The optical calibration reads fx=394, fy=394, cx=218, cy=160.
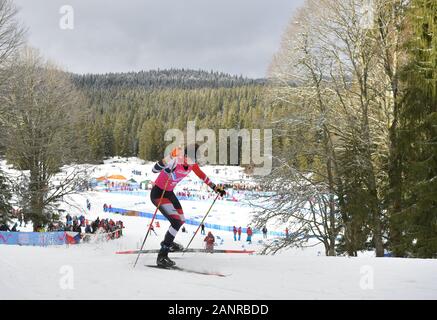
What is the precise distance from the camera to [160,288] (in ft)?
17.2

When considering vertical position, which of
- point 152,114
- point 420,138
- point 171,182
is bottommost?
point 171,182

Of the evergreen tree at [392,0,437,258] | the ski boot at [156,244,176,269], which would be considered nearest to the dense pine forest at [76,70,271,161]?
the evergreen tree at [392,0,437,258]

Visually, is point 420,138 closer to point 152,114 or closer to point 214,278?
point 214,278

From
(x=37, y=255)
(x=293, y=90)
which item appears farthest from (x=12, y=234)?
(x=293, y=90)

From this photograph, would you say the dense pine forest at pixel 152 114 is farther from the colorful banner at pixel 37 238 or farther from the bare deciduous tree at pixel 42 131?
the colorful banner at pixel 37 238

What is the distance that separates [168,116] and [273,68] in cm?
14036

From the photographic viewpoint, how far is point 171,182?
680 centimetres

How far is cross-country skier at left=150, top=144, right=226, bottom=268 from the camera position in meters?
6.55

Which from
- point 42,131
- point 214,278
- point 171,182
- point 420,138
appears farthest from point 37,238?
point 420,138

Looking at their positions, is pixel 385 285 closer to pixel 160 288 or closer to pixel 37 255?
pixel 160 288

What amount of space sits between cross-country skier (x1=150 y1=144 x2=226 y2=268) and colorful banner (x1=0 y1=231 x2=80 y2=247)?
11.8 m

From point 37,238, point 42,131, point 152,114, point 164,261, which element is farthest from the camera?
point 152,114

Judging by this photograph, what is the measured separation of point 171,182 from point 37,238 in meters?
12.5
